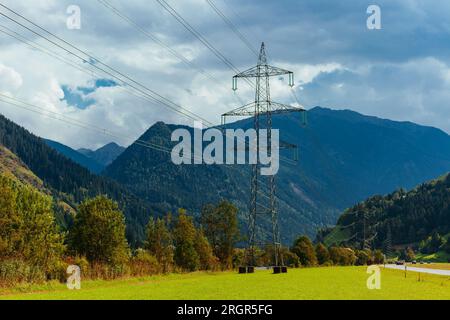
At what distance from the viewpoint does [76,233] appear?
7406 cm

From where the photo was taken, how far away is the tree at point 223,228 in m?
118

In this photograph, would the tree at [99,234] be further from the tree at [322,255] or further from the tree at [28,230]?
the tree at [322,255]

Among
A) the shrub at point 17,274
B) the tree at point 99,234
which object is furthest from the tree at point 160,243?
the shrub at point 17,274

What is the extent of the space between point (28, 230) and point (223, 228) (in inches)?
2232

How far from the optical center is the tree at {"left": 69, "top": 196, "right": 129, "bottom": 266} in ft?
241

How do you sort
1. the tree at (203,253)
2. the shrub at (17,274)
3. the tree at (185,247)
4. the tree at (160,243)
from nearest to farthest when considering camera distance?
the shrub at (17,274)
the tree at (160,243)
the tree at (185,247)
the tree at (203,253)

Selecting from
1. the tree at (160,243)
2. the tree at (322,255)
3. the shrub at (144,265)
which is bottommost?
the tree at (322,255)

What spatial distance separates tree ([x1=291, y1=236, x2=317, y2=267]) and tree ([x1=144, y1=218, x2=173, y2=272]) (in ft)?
234

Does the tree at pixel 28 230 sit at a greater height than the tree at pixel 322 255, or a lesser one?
greater

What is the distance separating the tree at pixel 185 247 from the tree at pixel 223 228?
19289 millimetres

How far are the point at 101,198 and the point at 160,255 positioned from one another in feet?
59.9
